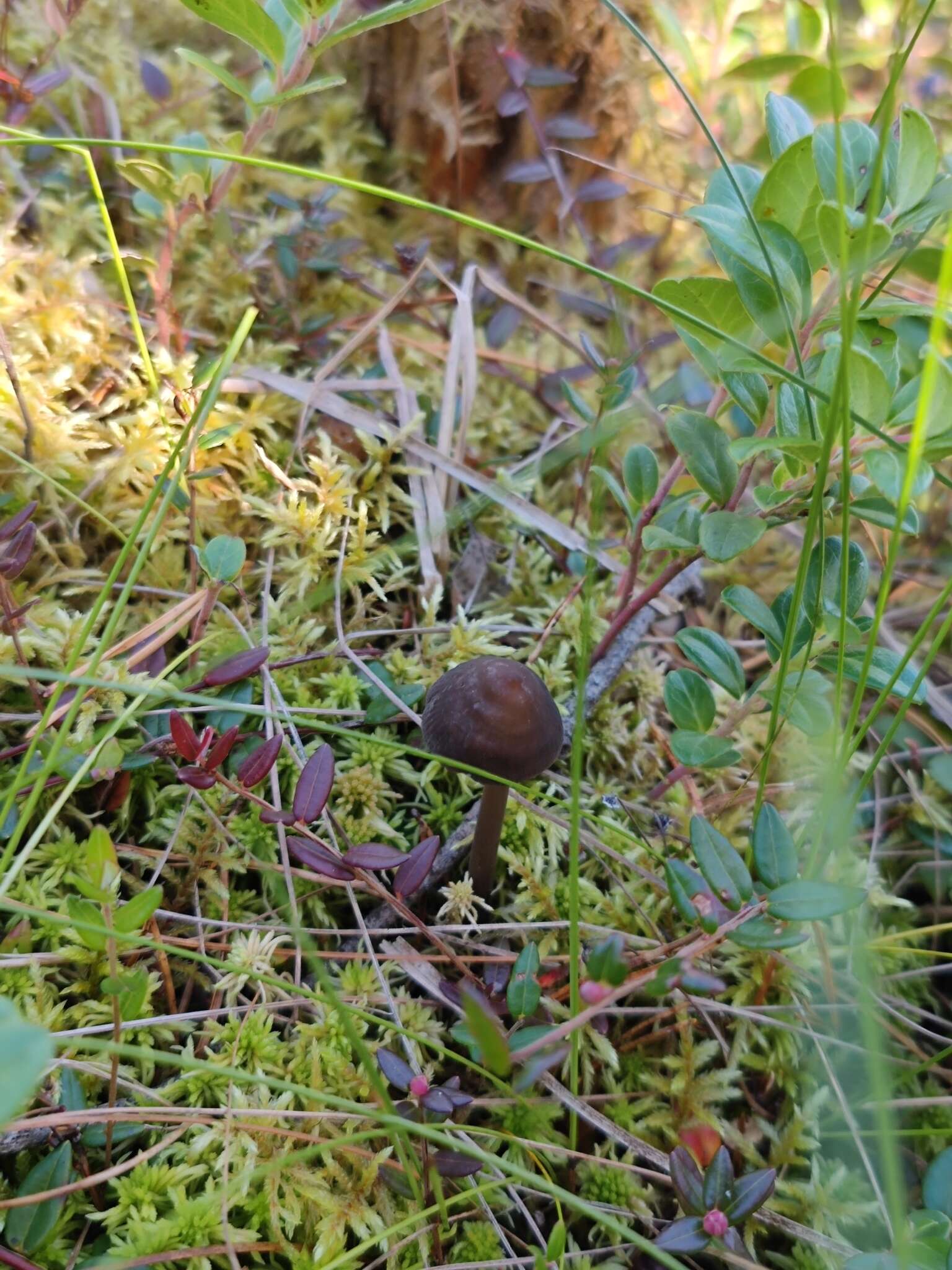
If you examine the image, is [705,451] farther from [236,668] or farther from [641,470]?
[236,668]

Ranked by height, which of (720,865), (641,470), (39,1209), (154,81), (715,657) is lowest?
(39,1209)

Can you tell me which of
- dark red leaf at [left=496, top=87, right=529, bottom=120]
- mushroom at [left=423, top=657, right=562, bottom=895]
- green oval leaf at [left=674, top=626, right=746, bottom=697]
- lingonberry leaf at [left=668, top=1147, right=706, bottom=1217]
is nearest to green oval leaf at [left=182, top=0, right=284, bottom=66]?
dark red leaf at [left=496, top=87, right=529, bottom=120]

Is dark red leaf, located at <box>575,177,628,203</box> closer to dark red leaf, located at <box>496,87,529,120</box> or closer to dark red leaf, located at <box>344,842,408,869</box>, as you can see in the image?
dark red leaf, located at <box>496,87,529,120</box>

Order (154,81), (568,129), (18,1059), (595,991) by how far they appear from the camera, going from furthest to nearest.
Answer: (568,129) → (154,81) → (595,991) → (18,1059)

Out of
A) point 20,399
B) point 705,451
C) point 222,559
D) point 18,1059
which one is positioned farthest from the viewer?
point 20,399

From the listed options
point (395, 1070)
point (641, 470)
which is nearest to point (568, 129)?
point (641, 470)

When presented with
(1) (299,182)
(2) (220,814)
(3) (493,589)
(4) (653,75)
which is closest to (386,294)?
(1) (299,182)

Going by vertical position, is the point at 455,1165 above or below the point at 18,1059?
below
